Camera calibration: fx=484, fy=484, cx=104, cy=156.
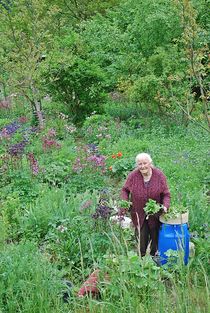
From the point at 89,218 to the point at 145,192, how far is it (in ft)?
2.71

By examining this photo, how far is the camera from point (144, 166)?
19.0 ft

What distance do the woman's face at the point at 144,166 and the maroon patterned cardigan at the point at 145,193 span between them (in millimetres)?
96

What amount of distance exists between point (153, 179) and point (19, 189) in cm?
307

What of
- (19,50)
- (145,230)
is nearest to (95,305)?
(145,230)

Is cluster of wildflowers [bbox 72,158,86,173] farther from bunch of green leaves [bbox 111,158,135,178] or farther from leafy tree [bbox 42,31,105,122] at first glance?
leafy tree [bbox 42,31,105,122]

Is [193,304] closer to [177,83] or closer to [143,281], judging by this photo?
[143,281]

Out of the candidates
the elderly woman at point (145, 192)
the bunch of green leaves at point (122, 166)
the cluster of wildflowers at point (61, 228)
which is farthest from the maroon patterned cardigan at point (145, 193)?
the bunch of green leaves at point (122, 166)

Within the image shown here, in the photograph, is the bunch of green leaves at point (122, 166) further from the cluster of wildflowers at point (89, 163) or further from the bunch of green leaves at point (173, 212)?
the bunch of green leaves at point (173, 212)

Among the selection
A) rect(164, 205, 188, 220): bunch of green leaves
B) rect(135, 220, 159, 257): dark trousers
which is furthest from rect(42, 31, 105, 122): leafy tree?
rect(164, 205, 188, 220): bunch of green leaves

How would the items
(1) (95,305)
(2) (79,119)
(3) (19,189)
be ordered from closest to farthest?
(1) (95,305) → (3) (19,189) → (2) (79,119)

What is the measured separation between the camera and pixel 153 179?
19.3ft

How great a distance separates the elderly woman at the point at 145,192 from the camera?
19.1 ft

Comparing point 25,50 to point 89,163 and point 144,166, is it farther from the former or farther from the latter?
point 144,166

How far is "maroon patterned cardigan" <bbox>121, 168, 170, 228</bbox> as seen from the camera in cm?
585
